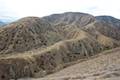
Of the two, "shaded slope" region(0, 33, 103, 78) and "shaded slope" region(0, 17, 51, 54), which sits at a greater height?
"shaded slope" region(0, 17, 51, 54)

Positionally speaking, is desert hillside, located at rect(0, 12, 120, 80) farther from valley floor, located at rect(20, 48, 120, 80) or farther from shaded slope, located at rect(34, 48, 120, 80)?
shaded slope, located at rect(34, 48, 120, 80)

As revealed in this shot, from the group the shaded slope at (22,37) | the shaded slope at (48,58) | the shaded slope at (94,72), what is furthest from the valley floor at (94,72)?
the shaded slope at (22,37)

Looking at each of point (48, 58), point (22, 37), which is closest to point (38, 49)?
point (22, 37)

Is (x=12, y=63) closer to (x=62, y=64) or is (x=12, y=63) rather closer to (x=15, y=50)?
(x=62, y=64)

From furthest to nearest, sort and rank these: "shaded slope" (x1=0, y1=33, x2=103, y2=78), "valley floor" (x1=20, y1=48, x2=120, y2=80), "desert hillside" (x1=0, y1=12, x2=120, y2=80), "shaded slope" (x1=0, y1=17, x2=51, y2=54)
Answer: "shaded slope" (x1=0, y1=17, x2=51, y2=54)
"desert hillside" (x1=0, y1=12, x2=120, y2=80)
"shaded slope" (x1=0, y1=33, x2=103, y2=78)
"valley floor" (x1=20, y1=48, x2=120, y2=80)

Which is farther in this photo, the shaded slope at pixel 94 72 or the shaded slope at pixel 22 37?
the shaded slope at pixel 22 37

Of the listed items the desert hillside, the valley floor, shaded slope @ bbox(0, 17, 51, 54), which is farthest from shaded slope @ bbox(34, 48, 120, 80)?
shaded slope @ bbox(0, 17, 51, 54)

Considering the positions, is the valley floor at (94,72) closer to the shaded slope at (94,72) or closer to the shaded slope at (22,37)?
the shaded slope at (94,72)

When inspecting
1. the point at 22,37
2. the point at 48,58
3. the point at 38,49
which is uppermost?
the point at 22,37

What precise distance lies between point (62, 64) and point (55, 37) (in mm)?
26222

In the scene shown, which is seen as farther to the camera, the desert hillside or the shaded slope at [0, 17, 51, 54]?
the shaded slope at [0, 17, 51, 54]

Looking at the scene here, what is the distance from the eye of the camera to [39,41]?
87.9 meters

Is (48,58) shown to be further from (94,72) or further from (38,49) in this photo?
(94,72)

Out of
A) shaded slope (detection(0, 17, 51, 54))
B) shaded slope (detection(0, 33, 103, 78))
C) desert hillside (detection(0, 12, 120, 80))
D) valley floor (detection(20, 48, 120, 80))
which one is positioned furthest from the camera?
shaded slope (detection(0, 17, 51, 54))
